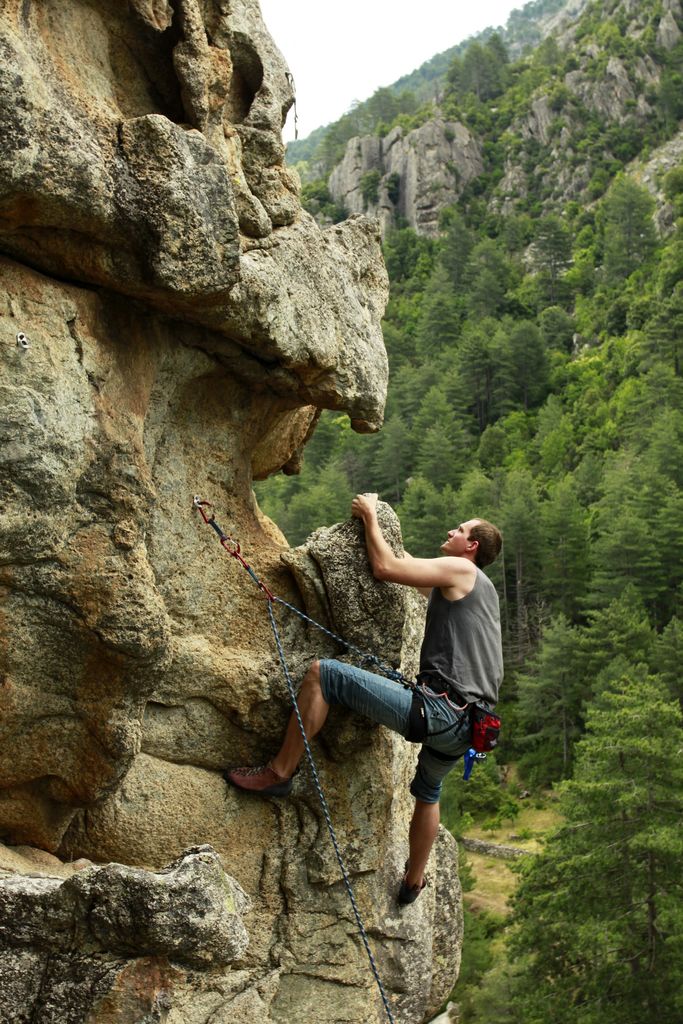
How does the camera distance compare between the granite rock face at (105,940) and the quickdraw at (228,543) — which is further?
the quickdraw at (228,543)

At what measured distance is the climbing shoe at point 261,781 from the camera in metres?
7.44

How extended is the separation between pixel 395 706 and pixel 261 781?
1159 millimetres

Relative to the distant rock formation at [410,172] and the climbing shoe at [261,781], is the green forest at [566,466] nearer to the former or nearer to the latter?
the distant rock formation at [410,172]

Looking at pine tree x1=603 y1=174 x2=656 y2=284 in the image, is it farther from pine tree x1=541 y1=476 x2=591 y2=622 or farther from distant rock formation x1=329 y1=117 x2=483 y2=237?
pine tree x1=541 y1=476 x2=591 y2=622

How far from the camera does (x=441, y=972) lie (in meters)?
8.92

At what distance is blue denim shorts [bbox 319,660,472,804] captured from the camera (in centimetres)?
702

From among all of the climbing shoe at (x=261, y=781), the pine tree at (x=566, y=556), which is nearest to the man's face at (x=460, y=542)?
the climbing shoe at (x=261, y=781)

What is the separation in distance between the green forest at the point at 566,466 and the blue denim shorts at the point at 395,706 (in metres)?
16.4

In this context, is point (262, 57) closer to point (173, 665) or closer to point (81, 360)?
point (81, 360)

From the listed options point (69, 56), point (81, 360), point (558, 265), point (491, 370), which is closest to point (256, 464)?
point (81, 360)

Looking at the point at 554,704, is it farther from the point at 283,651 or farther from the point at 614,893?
the point at 283,651

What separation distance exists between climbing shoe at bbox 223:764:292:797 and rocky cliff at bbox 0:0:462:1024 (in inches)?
4.7

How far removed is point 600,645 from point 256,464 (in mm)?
36760

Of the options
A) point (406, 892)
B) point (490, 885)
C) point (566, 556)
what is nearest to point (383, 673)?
point (406, 892)
